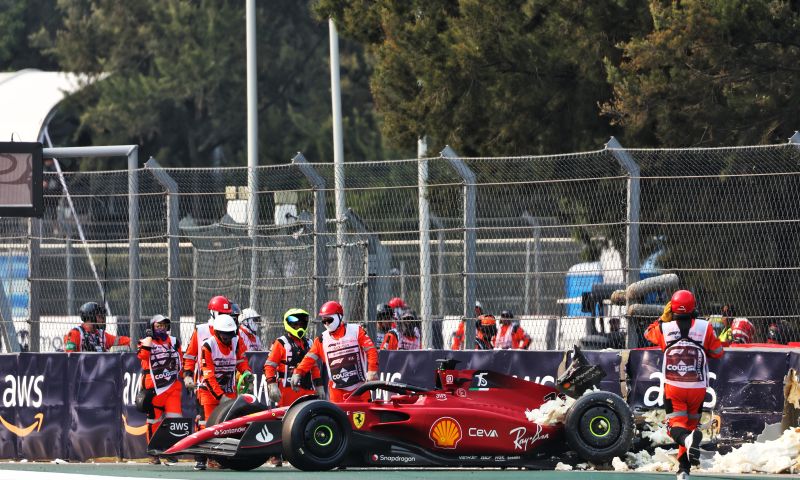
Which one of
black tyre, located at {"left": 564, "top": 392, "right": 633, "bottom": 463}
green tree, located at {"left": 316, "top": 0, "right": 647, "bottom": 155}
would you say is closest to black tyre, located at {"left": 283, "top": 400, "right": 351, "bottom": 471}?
black tyre, located at {"left": 564, "top": 392, "right": 633, "bottom": 463}

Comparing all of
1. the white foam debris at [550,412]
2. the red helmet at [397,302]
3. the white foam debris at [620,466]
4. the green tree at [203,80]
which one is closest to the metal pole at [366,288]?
the red helmet at [397,302]

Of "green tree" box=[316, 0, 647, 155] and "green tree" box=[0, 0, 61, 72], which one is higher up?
"green tree" box=[0, 0, 61, 72]

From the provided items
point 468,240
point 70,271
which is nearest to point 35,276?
point 70,271

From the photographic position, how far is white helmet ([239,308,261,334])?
16844 mm

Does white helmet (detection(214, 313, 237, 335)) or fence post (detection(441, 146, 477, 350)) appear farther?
white helmet (detection(214, 313, 237, 335))

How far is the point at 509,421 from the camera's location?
13.6 meters

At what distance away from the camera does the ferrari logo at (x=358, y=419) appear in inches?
533

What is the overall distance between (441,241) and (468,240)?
0.30 meters

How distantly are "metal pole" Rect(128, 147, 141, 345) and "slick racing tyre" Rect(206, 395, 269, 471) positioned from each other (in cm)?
310

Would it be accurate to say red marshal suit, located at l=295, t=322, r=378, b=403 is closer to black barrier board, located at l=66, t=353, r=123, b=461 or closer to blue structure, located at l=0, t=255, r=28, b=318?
black barrier board, located at l=66, t=353, r=123, b=461

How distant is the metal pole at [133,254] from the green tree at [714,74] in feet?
22.1

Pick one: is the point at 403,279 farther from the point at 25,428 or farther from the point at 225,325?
the point at 25,428

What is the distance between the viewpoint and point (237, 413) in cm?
1402

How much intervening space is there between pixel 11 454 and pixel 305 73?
116ft
